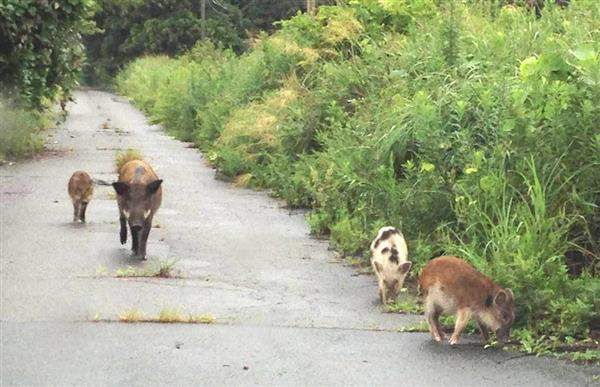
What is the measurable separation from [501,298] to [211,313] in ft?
9.09

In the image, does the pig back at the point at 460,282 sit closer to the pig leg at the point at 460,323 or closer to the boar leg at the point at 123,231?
the pig leg at the point at 460,323

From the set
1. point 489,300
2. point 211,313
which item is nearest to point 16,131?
point 211,313

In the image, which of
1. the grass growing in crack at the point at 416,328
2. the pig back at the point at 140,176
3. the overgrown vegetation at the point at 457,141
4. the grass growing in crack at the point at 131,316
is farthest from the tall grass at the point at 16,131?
the grass growing in crack at the point at 416,328

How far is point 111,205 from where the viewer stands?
56.0 feet

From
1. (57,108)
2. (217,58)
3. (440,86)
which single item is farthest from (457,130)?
(57,108)

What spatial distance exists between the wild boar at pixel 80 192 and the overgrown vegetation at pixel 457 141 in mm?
3279

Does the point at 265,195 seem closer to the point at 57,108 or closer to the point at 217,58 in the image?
the point at 217,58

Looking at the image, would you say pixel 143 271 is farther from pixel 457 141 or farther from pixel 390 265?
pixel 457 141

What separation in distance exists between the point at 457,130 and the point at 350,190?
101 inches

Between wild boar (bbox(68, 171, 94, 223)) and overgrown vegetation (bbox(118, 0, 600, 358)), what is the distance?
3.28 metres

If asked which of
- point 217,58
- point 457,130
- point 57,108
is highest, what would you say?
point 457,130

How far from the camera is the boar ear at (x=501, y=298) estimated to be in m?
8.43

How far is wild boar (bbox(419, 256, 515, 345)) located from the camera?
27.7 ft

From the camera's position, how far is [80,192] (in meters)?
15.0
